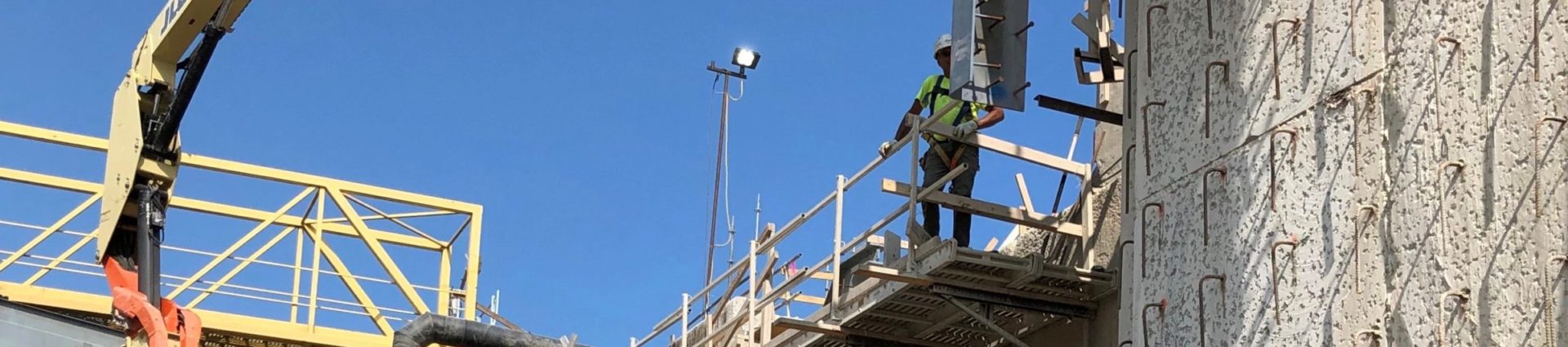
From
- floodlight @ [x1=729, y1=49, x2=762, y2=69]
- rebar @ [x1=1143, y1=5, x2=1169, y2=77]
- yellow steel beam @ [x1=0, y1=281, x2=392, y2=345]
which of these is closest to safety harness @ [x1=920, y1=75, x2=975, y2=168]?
rebar @ [x1=1143, y1=5, x2=1169, y2=77]

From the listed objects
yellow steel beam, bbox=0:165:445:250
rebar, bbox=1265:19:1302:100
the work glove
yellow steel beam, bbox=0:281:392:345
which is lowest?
rebar, bbox=1265:19:1302:100

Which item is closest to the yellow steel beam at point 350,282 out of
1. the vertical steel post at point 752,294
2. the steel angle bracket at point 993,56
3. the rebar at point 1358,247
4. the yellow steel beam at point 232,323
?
the yellow steel beam at point 232,323

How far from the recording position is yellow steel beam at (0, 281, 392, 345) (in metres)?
19.7

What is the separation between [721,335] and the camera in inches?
701

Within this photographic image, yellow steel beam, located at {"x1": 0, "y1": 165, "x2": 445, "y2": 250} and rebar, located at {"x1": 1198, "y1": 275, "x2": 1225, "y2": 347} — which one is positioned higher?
yellow steel beam, located at {"x1": 0, "y1": 165, "x2": 445, "y2": 250}

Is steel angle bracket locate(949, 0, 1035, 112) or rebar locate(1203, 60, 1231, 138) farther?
steel angle bracket locate(949, 0, 1035, 112)

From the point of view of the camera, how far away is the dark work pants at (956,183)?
47.9 feet

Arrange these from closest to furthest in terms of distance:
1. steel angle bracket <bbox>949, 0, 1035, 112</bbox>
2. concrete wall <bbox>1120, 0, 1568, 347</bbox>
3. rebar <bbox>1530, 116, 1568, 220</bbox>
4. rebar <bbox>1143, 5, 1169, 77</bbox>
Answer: rebar <bbox>1530, 116, 1568, 220</bbox>
concrete wall <bbox>1120, 0, 1568, 347</bbox>
rebar <bbox>1143, 5, 1169, 77</bbox>
steel angle bracket <bbox>949, 0, 1035, 112</bbox>

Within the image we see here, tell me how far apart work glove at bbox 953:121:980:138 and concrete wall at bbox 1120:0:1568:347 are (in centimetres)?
356

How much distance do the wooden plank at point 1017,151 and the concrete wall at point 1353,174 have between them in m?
3.63

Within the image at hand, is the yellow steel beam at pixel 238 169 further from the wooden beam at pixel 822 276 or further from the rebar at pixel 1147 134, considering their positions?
the rebar at pixel 1147 134

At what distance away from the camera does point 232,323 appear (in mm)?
20438

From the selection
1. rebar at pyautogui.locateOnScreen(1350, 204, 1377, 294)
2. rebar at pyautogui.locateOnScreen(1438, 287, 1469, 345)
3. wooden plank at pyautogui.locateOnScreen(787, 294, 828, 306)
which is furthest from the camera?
wooden plank at pyautogui.locateOnScreen(787, 294, 828, 306)

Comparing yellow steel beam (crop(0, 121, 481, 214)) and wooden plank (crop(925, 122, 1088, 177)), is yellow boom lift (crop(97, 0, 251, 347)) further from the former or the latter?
wooden plank (crop(925, 122, 1088, 177))
